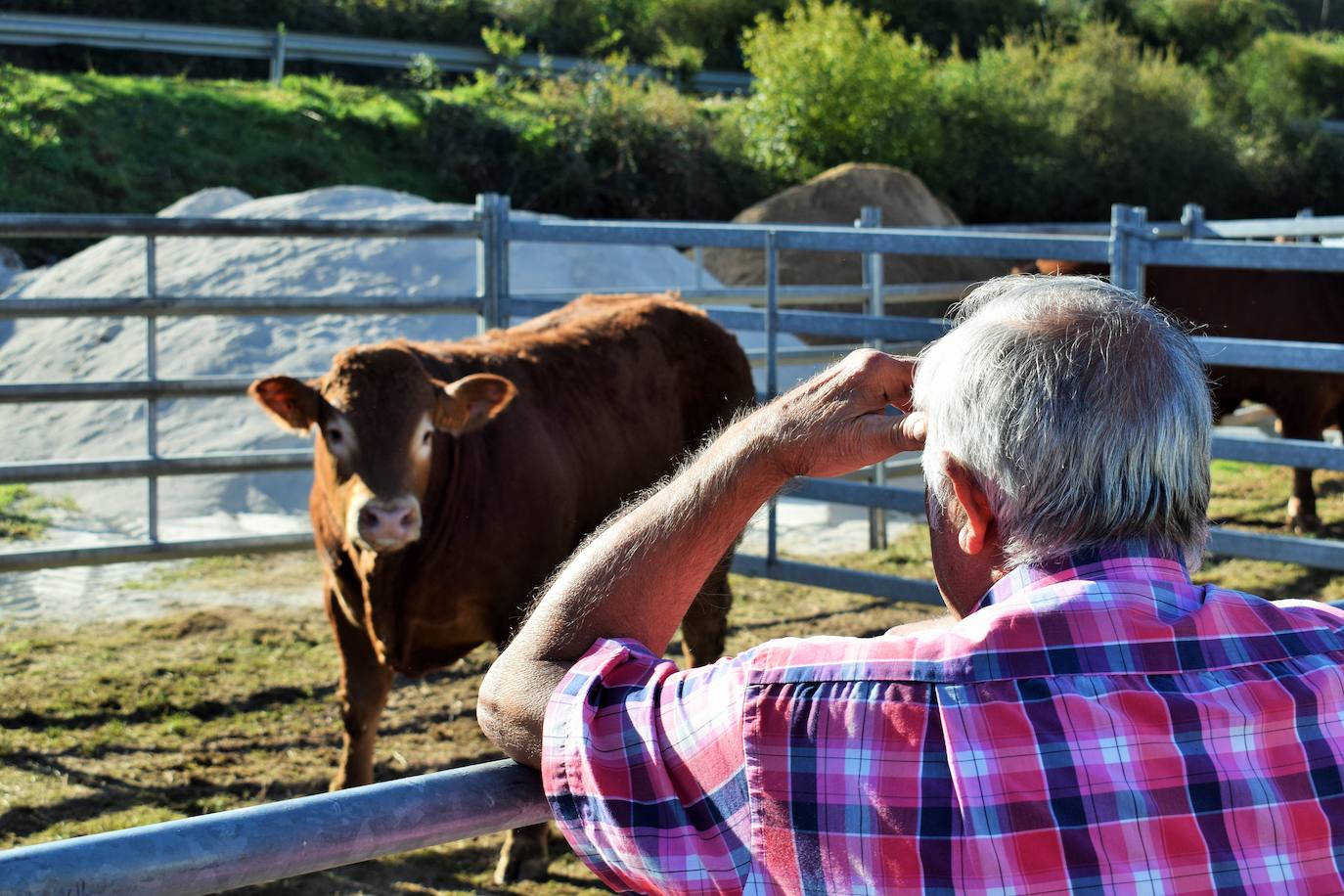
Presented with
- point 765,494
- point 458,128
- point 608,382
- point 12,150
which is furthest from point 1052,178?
point 765,494

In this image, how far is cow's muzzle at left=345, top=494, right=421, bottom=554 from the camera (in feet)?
13.0

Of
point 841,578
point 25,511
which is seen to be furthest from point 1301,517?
point 25,511

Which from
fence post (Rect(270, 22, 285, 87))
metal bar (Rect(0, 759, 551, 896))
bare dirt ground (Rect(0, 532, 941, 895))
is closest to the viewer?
metal bar (Rect(0, 759, 551, 896))

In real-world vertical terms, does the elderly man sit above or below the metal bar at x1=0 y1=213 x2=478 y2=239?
below

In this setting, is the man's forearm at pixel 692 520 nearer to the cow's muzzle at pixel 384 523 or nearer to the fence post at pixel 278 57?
the cow's muzzle at pixel 384 523

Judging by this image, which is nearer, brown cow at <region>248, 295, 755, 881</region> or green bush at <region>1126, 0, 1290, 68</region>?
brown cow at <region>248, 295, 755, 881</region>

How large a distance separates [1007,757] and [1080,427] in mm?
348

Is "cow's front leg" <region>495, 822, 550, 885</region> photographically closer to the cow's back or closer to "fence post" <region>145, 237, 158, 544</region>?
the cow's back

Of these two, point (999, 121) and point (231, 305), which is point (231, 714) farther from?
point (999, 121)

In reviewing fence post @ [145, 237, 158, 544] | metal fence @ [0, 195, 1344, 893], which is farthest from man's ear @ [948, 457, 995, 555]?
fence post @ [145, 237, 158, 544]

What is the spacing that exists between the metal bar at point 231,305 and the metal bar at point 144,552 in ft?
3.22

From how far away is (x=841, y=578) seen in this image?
5828 millimetres

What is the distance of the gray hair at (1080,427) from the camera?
137 cm

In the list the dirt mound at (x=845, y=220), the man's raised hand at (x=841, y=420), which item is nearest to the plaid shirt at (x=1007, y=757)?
the man's raised hand at (x=841, y=420)
